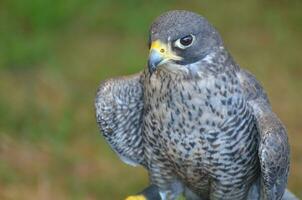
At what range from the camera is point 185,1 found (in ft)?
20.1

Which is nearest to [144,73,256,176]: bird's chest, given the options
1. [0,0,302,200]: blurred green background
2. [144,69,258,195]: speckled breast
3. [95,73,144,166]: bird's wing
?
[144,69,258,195]: speckled breast

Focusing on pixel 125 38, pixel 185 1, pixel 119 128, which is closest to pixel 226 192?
pixel 119 128

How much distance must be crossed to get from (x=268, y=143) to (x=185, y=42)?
0.44 metres

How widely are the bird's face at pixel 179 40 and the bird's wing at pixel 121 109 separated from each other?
355mm

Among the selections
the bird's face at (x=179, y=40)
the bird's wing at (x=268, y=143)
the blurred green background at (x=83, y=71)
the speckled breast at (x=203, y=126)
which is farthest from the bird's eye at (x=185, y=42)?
the blurred green background at (x=83, y=71)

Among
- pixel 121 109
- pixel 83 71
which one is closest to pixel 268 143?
pixel 121 109

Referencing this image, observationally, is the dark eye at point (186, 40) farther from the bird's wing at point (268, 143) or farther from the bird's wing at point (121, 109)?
the bird's wing at point (121, 109)

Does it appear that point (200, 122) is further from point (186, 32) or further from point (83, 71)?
point (83, 71)

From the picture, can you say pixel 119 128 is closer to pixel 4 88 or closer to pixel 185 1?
pixel 4 88

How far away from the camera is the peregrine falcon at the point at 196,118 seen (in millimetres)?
2412

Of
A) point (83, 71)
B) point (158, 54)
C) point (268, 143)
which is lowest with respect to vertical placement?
point (83, 71)

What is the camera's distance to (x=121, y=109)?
9.12ft

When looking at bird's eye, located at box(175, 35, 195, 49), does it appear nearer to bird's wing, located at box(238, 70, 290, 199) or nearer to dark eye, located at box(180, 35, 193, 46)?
dark eye, located at box(180, 35, 193, 46)

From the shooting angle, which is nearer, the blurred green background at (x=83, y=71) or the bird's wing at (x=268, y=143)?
the bird's wing at (x=268, y=143)
